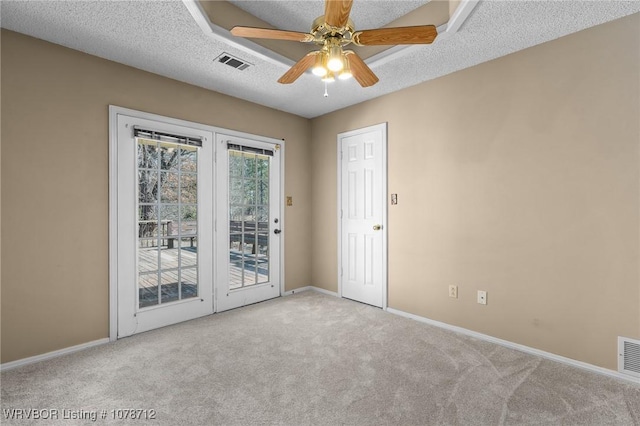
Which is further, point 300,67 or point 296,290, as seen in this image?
point 296,290

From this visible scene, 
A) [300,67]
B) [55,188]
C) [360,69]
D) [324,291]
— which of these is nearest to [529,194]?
[360,69]

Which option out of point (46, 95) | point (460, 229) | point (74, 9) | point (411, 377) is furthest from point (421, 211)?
point (46, 95)

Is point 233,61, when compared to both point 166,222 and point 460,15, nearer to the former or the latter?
point 166,222

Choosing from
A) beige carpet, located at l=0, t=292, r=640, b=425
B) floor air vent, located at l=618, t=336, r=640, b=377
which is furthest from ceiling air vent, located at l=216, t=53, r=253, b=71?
floor air vent, located at l=618, t=336, r=640, b=377

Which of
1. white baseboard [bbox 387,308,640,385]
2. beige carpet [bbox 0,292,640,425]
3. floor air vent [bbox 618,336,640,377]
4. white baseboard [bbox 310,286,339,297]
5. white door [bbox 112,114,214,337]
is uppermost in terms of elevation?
white door [bbox 112,114,214,337]

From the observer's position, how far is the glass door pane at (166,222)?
3125mm

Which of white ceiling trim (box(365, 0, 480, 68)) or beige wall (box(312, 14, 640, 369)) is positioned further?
beige wall (box(312, 14, 640, 369))

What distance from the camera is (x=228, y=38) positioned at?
2.49 meters

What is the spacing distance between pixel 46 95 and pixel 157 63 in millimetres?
917

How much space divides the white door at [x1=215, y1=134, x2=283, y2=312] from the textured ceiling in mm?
883

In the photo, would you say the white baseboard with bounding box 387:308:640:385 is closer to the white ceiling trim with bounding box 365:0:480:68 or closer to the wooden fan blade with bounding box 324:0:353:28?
the white ceiling trim with bounding box 365:0:480:68

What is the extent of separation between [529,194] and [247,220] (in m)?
3.02

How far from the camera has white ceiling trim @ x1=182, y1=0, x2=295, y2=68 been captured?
2168mm

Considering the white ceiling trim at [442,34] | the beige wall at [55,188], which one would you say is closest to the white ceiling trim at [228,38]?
the white ceiling trim at [442,34]
